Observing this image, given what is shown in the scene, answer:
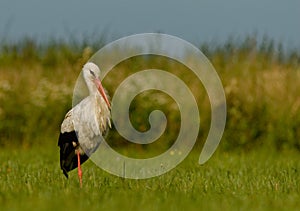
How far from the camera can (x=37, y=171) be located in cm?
948

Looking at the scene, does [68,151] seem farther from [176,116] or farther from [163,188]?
[176,116]

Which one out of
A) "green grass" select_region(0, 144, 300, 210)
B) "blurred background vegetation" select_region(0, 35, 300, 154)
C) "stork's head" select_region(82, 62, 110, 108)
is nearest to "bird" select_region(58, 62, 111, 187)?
"stork's head" select_region(82, 62, 110, 108)

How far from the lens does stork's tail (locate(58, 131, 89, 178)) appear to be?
886 centimetres

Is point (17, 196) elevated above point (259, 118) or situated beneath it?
situated beneath

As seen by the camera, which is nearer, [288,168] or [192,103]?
[288,168]

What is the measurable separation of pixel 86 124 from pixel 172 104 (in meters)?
5.97

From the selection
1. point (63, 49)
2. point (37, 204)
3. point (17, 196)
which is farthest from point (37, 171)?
point (63, 49)

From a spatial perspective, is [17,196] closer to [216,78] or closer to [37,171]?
[37,171]

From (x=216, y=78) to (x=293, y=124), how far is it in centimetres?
170

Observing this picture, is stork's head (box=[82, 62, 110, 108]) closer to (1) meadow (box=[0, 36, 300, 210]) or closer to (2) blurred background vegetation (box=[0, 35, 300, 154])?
(1) meadow (box=[0, 36, 300, 210])

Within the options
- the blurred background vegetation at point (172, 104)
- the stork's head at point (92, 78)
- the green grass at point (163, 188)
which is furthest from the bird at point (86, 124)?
the blurred background vegetation at point (172, 104)

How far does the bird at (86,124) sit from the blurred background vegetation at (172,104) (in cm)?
503

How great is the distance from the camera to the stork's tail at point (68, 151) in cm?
886

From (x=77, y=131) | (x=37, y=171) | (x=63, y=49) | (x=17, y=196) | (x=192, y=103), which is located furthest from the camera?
(x=63, y=49)
